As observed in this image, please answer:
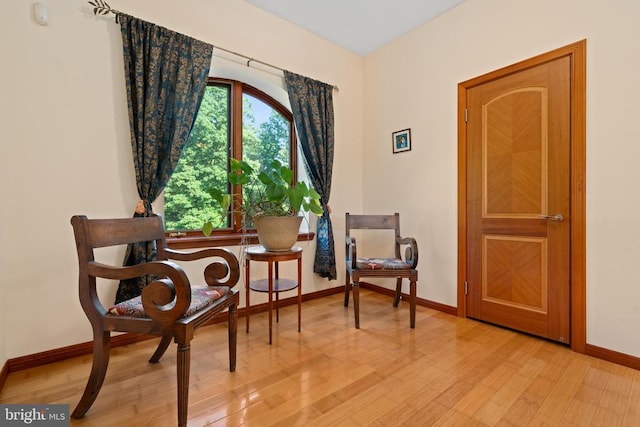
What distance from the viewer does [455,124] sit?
8.65ft

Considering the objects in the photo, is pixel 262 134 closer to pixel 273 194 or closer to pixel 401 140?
pixel 273 194

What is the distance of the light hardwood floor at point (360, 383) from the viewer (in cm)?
135

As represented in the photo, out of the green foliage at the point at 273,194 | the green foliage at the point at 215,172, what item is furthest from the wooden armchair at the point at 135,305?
the green foliage at the point at 215,172

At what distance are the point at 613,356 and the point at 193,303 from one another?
246cm

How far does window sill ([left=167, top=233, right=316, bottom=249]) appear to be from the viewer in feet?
7.51

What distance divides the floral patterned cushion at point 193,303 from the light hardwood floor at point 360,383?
1.56 feet

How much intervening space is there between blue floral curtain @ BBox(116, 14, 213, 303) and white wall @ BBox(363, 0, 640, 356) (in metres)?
1.93

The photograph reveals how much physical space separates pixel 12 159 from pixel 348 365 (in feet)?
7.52

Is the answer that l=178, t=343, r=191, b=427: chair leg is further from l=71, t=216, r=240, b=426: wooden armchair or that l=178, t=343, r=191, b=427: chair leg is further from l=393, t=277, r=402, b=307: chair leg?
l=393, t=277, r=402, b=307: chair leg

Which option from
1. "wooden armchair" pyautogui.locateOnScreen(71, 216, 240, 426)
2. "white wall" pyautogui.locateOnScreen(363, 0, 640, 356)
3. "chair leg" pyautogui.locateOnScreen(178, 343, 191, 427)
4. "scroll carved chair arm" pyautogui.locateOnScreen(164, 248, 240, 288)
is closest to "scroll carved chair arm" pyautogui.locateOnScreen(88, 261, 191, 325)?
"wooden armchair" pyautogui.locateOnScreen(71, 216, 240, 426)

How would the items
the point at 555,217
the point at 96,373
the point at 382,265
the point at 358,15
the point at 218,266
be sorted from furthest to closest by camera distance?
the point at 358,15, the point at 382,265, the point at 555,217, the point at 218,266, the point at 96,373

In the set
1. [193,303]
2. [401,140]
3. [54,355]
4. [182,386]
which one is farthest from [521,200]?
[54,355]

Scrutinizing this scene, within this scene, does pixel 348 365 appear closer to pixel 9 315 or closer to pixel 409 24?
pixel 9 315

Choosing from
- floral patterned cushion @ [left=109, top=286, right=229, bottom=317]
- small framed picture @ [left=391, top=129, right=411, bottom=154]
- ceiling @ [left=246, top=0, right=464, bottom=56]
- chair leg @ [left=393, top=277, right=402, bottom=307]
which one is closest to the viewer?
floral patterned cushion @ [left=109, top=286, right=229, bottom=317]
